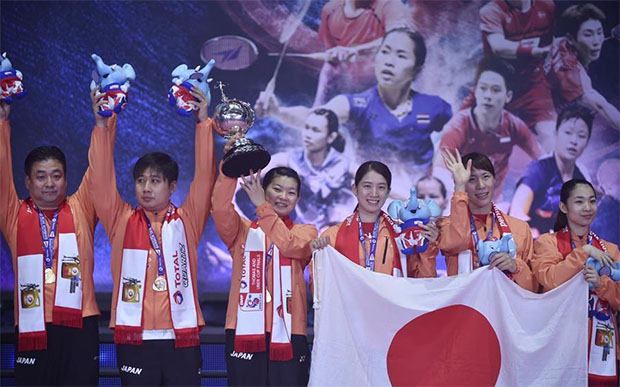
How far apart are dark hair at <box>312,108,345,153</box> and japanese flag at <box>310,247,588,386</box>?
238 centimetres

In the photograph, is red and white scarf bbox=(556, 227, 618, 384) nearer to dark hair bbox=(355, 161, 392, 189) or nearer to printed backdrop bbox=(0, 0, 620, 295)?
dark hair bbox=(355, 161, 392, 189)

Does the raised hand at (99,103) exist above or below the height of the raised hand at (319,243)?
above

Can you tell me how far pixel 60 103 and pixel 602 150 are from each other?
446 centimetres

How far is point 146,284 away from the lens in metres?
4.42

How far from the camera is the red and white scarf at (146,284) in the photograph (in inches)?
171

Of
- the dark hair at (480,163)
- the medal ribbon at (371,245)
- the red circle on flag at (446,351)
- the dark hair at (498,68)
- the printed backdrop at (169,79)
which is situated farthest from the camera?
the dark hair at (498,68)

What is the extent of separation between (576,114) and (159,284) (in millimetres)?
3980

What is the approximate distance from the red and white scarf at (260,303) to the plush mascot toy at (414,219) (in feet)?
2.29

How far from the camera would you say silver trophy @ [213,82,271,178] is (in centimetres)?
440

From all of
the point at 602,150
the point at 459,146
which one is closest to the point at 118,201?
the point at 459,146

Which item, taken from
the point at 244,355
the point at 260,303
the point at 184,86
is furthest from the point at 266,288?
the point at 184,86

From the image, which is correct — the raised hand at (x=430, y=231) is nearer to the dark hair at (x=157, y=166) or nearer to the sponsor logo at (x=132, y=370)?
the dark hair at (x=157, y=166)

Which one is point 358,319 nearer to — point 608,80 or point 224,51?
point 224,51

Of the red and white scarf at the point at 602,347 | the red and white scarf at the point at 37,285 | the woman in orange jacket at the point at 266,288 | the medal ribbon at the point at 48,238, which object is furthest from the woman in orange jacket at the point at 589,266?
the medal ribbon at the point at 48,238
